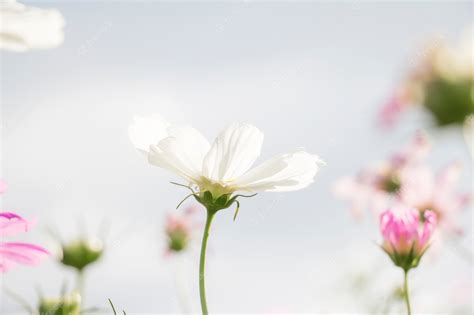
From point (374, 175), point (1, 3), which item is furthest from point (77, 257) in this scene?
point (374, 175)

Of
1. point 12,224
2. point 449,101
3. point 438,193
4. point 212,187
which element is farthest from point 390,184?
point 12,224

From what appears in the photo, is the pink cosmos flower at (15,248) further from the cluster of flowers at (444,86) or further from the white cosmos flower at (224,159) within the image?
the cluster of flowers at (444,86)

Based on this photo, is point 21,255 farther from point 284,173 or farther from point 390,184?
point 390,184

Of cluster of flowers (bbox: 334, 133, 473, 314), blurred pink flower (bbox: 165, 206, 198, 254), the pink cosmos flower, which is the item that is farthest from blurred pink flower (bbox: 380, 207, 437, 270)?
blurred pink flower (bbox: 165, 206, 198, 254)

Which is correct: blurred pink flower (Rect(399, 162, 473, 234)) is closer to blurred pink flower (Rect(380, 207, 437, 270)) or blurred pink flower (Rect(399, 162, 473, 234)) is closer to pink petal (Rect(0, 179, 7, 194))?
blurred pink flower (Rect(380, 207, 437, 270))

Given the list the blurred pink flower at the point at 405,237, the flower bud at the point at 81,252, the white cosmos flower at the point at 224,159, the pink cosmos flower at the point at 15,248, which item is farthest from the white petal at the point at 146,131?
the flower bud at the point at 81,252
